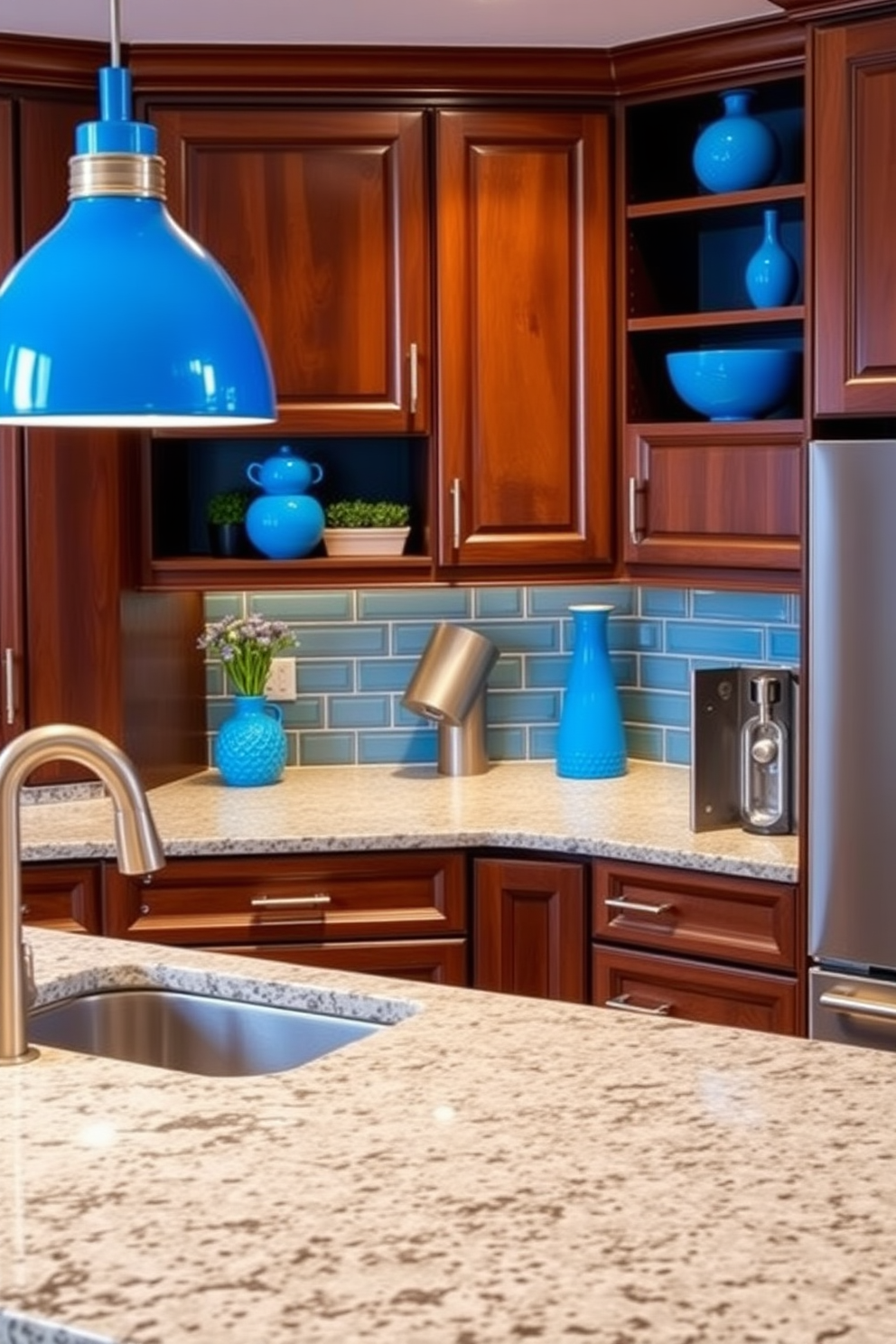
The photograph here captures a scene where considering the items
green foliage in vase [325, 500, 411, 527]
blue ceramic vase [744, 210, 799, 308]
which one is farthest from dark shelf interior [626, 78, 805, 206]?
green foliage in vase [325, 500, 411, 527]

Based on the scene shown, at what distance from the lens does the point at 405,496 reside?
12.9 ft

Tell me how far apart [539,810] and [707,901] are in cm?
42

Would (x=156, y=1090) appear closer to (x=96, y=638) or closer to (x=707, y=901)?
(x=707, y=901)

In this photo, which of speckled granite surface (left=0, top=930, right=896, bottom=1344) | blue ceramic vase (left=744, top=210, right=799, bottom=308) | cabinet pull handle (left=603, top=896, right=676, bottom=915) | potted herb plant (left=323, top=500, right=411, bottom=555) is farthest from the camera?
potted herb plant (left=323, top=500, right=411, bottom=555)

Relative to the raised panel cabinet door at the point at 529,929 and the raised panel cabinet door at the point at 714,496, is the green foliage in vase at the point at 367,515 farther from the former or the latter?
the raised panel cabinet door at the point at 529,929

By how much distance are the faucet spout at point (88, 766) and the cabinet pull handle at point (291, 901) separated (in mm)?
1532

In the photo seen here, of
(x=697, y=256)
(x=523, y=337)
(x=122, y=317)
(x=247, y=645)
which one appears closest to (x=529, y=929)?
(x=247, y=645)

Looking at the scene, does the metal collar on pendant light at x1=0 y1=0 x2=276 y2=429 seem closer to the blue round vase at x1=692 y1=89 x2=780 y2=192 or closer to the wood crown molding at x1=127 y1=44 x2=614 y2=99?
the wood crown molding at x1=127 y1=44 x2=614 y2=99

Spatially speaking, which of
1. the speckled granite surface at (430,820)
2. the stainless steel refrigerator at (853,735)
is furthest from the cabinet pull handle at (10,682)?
the stainless steel refrigerator at (853,735)

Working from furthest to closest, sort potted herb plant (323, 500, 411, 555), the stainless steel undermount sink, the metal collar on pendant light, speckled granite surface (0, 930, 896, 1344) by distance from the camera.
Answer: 1. potted herb plant (323, 500, 411, 555)
2. the stainless steel undermount sink
3. the metal collar on pendant light
4. speckled granite surface (0, 930, 896, 1344)

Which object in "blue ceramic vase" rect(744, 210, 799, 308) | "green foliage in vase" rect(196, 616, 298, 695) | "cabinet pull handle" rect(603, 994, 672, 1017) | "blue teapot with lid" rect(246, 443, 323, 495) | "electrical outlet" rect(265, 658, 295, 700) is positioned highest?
"blue ceramic vase" rect(744, 210, 799, 308)

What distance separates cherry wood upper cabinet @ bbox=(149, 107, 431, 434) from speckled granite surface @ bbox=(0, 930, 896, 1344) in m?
1.84

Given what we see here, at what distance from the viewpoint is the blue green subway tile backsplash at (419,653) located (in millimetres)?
3988

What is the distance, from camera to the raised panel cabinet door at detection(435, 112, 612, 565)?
3.56 meters
